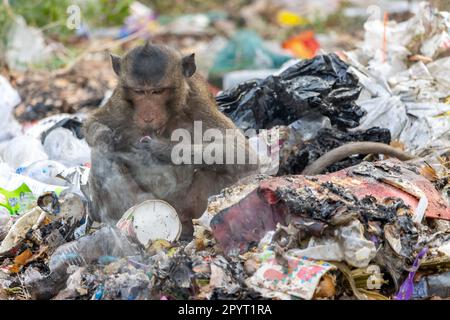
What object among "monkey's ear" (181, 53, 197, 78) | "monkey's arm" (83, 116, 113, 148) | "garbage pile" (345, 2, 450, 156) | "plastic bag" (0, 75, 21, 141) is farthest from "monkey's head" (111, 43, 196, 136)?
"plastic bag" (0, 75, 21, 141)

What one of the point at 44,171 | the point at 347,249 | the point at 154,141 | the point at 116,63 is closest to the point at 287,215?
the point at 347,249

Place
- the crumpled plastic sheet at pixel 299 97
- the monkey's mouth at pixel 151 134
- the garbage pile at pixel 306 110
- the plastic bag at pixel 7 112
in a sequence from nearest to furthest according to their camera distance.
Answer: the monkey's mouth at pixel 151 134
the garbage pile at pixel 306 110
the crumpled plastic sheet at pixel 299 97
the plastic bag at pixel 7 112

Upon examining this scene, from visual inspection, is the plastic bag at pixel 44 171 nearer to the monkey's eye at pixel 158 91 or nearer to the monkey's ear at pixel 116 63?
the monkey's ear at pixel 116 63

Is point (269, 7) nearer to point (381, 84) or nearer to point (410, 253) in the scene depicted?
point (381, 84)

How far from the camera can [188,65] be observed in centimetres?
450

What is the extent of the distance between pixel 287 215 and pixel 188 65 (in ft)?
3.78

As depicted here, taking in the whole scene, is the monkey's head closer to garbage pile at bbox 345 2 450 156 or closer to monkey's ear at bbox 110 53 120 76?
monkey's ear at bbox 110 53 120 76

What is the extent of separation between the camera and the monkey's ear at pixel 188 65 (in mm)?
4488

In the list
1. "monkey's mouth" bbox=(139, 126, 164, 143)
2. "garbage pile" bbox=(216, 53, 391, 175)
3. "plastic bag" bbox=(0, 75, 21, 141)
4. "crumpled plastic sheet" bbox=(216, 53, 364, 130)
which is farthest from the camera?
"plastic bag" bbox=(0, 75, 21, 141)

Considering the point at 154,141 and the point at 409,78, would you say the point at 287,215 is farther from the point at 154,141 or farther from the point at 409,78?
the point at 409,78

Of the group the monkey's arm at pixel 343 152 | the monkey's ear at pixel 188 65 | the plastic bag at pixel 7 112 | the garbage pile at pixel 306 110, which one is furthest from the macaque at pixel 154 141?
the plastic bag at pixel 7 112

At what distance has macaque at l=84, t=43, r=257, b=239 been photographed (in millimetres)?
4340

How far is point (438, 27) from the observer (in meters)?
6.03
